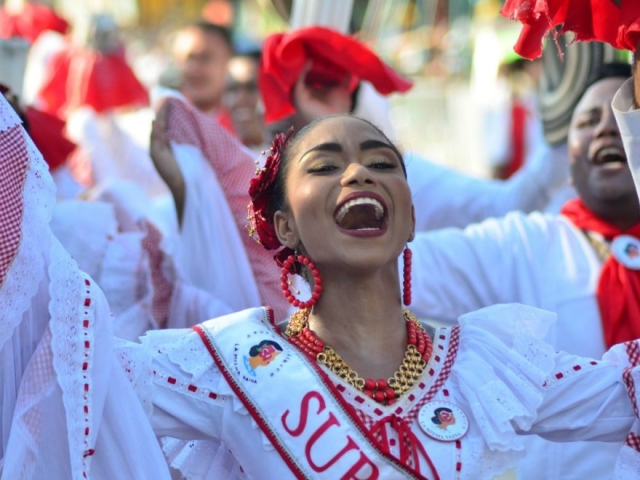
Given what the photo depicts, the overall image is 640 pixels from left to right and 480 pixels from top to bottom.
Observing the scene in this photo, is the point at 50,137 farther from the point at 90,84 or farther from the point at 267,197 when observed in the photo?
the point at 90,84

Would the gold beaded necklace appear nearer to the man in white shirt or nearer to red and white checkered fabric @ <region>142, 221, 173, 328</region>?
the man in white shirt

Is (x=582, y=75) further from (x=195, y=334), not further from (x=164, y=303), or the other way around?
(x=195, y=334)

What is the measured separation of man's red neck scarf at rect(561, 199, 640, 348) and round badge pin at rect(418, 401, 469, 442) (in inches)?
42.3

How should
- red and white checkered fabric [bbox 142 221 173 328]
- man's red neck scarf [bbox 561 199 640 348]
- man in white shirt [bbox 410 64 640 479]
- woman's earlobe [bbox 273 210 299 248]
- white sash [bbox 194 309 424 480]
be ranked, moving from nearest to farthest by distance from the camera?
white sash [bbox 194 309 424 480] < woman's earlobe [bbox 273 210 299 248] < man's red neck scarf [bbox 561 199 640 348] < man in white shirt [bbox 410 64 640 479] < red and white checkered fabric [bbox 142 221 173 328]

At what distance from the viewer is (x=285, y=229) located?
108 inches

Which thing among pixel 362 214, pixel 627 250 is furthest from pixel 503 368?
pixel 627 250

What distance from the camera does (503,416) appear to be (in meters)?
2.53

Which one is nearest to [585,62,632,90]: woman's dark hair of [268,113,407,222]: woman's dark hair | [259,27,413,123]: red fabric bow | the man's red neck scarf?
the man's red neck scarf

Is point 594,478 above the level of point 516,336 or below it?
below

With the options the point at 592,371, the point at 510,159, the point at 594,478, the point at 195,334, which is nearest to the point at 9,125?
the point at 195,334

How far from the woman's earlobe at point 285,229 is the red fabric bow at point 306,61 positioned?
1474mm

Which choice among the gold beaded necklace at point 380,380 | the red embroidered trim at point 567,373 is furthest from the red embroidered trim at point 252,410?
the red embroidered trim at point 567,373

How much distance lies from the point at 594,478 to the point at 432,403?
0.84 metres

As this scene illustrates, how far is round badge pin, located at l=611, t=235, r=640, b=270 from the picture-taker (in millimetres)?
3613
